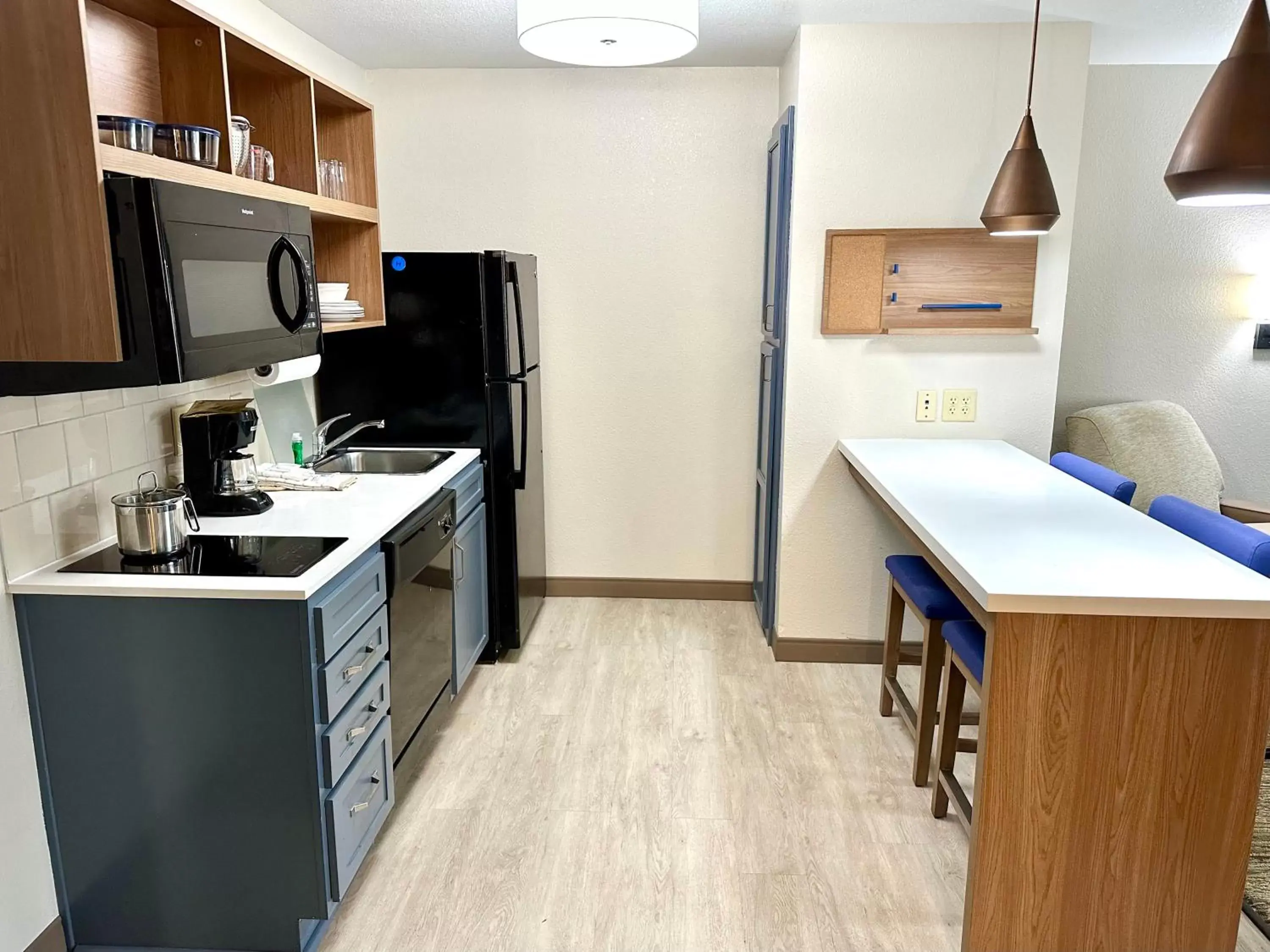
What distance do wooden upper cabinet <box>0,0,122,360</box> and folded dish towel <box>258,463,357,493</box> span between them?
1.03m

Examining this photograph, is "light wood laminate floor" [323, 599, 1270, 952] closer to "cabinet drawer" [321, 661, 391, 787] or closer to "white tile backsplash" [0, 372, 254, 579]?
"cabinet drawer" [321, 661, 391, 787]

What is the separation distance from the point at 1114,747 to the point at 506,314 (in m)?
2.33

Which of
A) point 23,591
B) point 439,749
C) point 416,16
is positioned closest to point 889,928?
point 439,749

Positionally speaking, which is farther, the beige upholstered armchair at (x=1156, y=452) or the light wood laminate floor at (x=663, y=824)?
the beige upholstered armchair at (x=1156, y=452)

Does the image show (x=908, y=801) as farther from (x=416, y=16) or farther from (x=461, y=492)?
(x=416, y=16)

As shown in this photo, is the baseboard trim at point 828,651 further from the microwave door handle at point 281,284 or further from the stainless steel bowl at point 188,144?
the stainless steel bowl at point 188,144

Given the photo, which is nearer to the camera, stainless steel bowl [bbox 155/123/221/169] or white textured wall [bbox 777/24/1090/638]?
stainless steel bowl [bbox 155/123/221/169]

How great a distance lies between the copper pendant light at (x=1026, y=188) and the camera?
262 centimetres

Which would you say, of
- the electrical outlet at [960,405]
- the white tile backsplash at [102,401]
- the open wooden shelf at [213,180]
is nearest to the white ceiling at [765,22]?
the open wooden shelf at [213,180]

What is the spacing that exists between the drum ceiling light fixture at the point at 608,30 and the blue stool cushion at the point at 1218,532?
162 cm

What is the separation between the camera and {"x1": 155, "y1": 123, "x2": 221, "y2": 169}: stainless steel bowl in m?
1.91

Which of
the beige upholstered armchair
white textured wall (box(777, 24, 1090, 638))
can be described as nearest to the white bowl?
white textured wall (box(777, 24, 1090, 638))

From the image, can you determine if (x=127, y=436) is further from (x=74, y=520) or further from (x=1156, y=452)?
(x=1156, y=452)

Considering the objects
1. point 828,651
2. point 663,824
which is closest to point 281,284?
point 663,824
